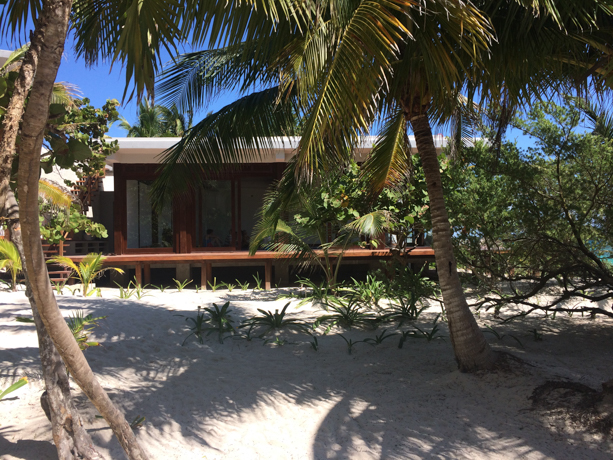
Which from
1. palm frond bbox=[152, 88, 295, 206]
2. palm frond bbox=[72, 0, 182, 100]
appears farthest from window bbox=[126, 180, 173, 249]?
palm frond bbox=[72, 0, 182, 100]

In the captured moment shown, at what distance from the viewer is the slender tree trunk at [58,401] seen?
2863mm

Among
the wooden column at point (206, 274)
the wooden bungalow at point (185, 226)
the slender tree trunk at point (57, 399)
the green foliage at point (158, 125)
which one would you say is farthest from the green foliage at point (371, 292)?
the green foliage at point (158, 125)

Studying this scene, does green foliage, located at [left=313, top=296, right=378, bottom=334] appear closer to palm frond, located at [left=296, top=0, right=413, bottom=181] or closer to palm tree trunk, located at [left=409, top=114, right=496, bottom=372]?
palm tree trunk, located at [left=409, top=114, right=496, bottom=372]

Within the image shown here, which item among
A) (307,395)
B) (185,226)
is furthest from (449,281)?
(185,226)

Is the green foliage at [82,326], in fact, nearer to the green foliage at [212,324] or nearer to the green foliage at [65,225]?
the green foliage at [212,324]

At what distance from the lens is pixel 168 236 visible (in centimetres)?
1215

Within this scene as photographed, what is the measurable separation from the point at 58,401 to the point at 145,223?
959 cm

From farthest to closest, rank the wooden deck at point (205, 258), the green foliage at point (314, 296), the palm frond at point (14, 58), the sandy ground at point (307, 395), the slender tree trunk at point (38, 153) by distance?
1. the wooden deck at point (205, 258)
2. the green foliage at point (314, 296)
3. the palm frond at point (14, 58)
4. the sandy ground at point (307, 395)
5. the slender tree trunk at point (38, 153)

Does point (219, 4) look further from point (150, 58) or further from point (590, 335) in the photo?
point (590, 335)

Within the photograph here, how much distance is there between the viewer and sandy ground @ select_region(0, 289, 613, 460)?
11.9 ft

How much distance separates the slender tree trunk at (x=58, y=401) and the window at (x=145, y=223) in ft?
30.3

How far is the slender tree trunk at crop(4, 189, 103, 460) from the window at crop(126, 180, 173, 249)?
924 cm

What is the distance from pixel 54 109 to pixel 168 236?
976 centimetres

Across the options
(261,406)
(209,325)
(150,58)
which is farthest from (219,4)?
(209,325)
